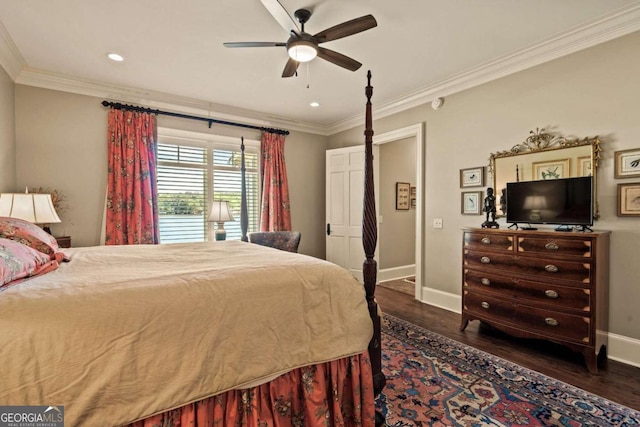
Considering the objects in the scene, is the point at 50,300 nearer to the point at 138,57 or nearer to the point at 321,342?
the point at 321,342

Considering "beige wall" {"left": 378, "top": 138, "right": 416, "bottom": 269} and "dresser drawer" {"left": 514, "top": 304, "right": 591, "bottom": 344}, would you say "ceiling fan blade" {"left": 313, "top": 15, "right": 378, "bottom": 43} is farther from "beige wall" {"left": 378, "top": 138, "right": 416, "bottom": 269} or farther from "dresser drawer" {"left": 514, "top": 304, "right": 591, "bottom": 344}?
"beige wall" {"left": 378, "top": 138, "right": 416, "bottom": 269}

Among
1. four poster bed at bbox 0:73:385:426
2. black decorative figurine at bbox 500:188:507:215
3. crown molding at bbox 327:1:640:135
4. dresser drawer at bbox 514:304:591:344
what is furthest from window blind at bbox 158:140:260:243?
dresser drawer at bbox 514:304:591:344

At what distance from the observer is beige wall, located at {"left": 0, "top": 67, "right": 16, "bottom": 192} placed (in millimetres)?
2811

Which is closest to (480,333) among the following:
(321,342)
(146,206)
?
(321,342)

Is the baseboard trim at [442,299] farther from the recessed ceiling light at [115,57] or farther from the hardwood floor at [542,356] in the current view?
the recessed ceiling light at [115,57]

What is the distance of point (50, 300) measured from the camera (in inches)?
40.9

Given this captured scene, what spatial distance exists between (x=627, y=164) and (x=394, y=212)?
10.5ft

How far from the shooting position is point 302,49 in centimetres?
222

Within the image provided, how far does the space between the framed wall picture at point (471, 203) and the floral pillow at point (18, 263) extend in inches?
146

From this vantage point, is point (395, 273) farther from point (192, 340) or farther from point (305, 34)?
point (192, 340)

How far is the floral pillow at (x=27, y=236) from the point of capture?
161 cm

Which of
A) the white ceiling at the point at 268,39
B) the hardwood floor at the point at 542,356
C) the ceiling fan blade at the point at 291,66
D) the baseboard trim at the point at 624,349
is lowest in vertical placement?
the hardwood floor at the point at 542,356

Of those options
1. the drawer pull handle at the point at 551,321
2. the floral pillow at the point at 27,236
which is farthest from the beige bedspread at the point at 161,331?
the drawer pull handle at the point at 551,321

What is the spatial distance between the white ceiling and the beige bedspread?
6.70 feet
